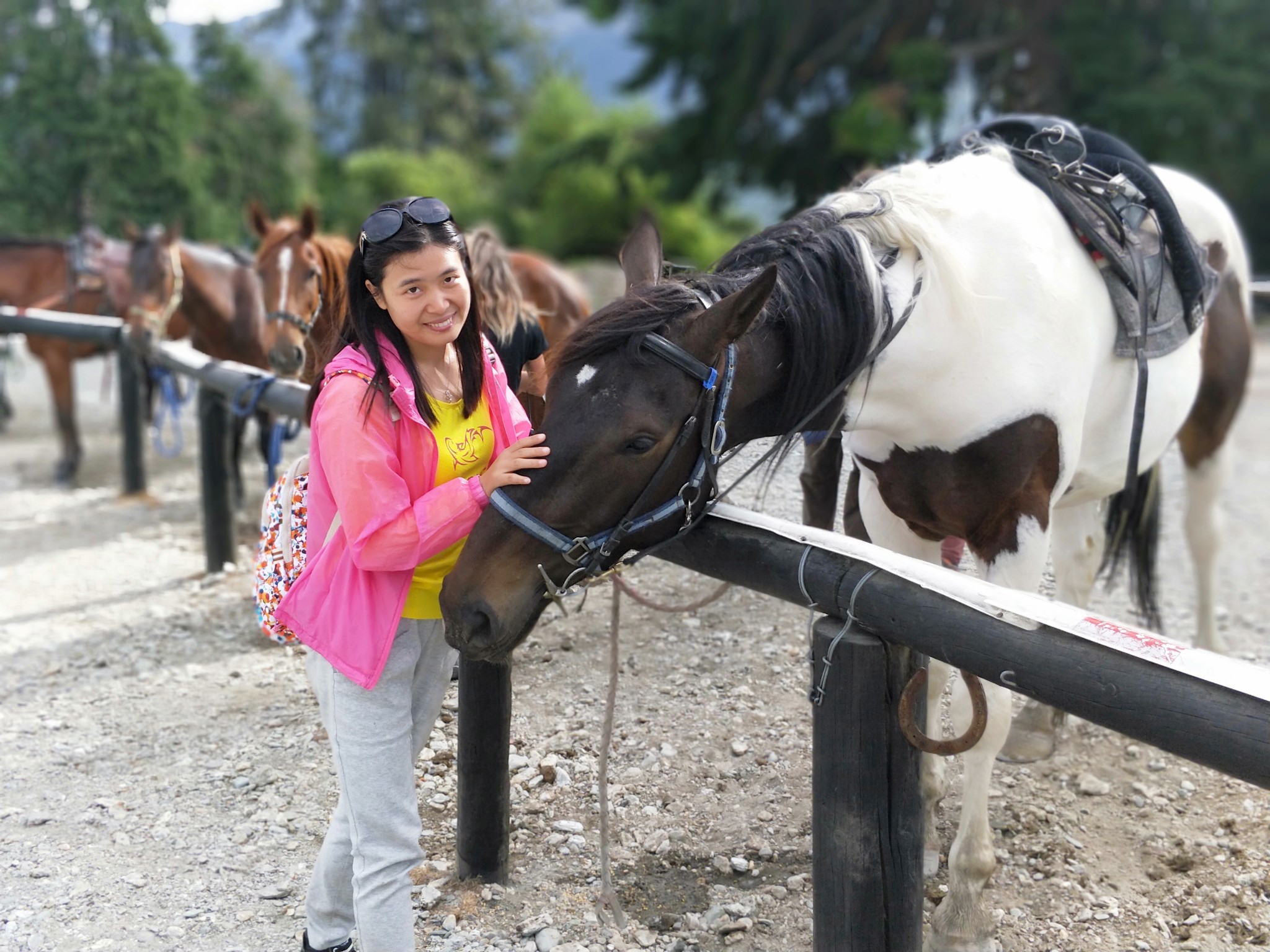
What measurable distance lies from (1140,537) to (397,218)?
9.35 feet

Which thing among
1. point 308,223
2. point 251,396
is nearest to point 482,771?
point 251,396

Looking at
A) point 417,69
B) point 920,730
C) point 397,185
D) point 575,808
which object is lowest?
point 397,185

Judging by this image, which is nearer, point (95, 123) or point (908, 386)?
point (908, 386)

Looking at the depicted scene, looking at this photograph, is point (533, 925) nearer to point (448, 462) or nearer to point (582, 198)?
point (448, 462)

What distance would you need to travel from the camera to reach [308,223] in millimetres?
4883

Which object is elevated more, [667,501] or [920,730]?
[667,501]

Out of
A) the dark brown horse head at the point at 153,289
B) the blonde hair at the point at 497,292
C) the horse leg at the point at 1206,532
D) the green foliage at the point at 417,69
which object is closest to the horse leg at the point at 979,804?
the blonde hair at the point at 497,292

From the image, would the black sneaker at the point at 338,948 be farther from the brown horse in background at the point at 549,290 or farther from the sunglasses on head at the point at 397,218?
the brown horse in background at the point at 549,290

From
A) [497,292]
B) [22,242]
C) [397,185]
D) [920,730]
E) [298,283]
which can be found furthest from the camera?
[397,185]

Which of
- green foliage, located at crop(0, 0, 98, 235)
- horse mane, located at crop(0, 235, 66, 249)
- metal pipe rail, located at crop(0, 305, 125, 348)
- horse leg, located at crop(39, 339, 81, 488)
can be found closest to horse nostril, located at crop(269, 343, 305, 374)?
metal pipe rail, located at crop(0, 305, 125, 348)

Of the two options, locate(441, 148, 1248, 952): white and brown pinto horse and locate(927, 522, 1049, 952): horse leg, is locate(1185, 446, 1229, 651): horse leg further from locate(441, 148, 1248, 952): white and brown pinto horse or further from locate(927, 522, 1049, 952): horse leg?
locate(927, 522, 1049, 952): horse leg

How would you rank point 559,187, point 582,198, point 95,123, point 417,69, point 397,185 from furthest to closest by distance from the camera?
point 417,69
point 397,185
point 559,187
point 582,198
point 95,123

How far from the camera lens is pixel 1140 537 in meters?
3.57

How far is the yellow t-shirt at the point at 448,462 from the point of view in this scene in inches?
71.2
